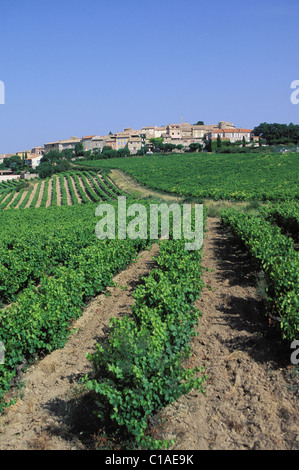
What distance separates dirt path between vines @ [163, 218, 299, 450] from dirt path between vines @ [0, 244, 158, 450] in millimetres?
1414

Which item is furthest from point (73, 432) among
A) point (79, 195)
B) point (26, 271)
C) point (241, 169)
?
point (241, 169)

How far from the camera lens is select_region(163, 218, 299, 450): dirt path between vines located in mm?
5418

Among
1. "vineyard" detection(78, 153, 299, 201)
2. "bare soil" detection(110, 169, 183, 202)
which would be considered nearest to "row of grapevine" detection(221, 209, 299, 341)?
"vineyard" detection(78, 153, 299, 201)

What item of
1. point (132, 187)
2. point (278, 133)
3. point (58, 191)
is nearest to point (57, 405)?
point (132, 187)

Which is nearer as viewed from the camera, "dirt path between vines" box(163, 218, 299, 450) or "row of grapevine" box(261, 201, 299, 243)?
"dirt path between vines" box(163, 218, 299, 450)

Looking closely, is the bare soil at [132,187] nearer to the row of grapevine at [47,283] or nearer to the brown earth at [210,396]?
the row of grapevine at [47,283]

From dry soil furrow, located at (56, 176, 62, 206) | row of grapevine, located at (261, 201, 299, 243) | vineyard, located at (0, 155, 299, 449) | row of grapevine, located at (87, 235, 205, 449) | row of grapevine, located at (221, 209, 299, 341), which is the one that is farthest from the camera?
dry soil furrow, located at (56, 176, 62, 206)

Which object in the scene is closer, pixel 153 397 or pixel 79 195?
pixel 153 397

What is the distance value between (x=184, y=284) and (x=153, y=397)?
3.12 meters

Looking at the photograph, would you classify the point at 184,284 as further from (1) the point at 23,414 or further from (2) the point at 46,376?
(1) the point at 23,414

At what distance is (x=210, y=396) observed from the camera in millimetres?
6340

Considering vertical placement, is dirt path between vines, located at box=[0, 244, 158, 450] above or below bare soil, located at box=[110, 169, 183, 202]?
below

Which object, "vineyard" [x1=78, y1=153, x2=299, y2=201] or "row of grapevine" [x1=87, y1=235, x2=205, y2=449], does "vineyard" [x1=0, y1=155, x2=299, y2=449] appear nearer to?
"row of grapevine" [x1=87, y1=235, x2=205, y2=449]
